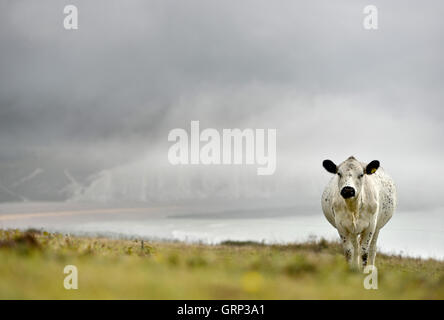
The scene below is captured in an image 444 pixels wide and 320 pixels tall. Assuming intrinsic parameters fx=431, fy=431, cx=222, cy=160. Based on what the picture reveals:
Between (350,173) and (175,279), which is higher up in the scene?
(350,173)

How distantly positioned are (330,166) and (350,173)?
845 millimetres

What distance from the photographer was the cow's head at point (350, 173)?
1152 cm

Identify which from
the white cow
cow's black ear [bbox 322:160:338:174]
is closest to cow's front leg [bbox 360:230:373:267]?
the white cow

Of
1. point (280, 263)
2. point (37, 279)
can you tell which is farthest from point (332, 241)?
point (37, 279)

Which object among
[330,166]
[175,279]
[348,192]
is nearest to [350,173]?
[330,166]

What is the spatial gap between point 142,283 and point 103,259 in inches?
107

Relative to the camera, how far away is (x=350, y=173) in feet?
40.3

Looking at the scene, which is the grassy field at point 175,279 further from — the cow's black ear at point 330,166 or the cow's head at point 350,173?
the cow's black ear at point 330,166

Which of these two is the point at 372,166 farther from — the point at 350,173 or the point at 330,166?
the point at 330,166

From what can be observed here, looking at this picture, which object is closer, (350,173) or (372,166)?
(350,173)

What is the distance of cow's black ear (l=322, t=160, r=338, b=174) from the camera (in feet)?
42.1

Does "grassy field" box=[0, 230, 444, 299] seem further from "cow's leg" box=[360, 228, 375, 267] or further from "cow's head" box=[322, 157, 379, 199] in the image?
"cow's leg" box=[360, 228, 375, 267]
